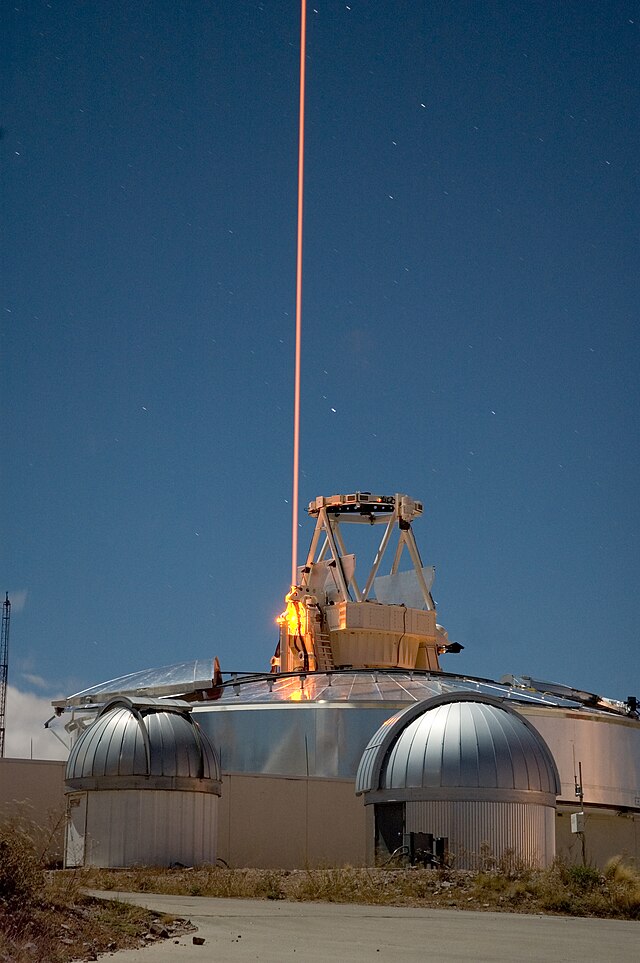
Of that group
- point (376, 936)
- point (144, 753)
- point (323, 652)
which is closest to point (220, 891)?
point (376, 936)

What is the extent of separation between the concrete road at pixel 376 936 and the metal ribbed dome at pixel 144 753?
37.3ft

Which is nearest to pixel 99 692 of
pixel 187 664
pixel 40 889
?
pixel 187 664

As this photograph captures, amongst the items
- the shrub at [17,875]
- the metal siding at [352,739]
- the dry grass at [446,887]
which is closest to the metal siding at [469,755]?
the dry grass at [446,887]

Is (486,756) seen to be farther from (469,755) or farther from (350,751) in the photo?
(350,751)

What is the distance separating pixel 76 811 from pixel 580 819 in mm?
12901

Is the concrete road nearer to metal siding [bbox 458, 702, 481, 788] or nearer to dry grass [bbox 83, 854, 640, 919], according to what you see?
dry grass [bbox 83, 854, 640, 919]

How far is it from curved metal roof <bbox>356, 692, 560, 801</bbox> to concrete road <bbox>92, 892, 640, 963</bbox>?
918cm

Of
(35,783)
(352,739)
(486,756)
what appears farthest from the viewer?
(352,739)

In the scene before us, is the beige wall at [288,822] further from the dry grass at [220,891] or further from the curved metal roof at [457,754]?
the curved metal roof at [457,754]

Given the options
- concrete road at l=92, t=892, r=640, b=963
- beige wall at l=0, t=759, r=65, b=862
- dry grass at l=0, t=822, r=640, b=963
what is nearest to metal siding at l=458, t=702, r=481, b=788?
dry grass at l=0, t=822, r=640, b=963

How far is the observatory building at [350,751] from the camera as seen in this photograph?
1161 inches

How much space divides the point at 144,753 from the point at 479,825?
8.33 metres

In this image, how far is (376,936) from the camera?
14.8 metres

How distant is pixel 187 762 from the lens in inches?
1271
